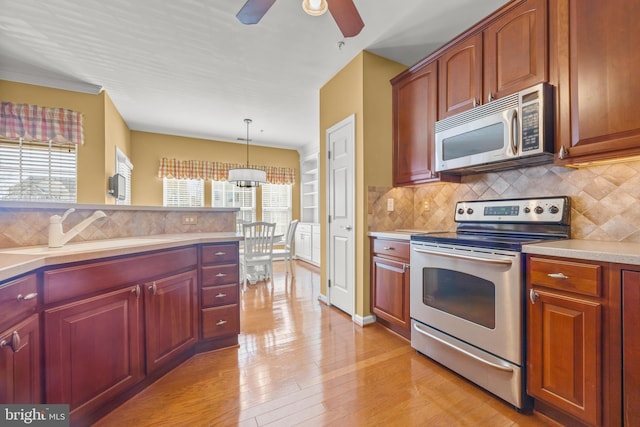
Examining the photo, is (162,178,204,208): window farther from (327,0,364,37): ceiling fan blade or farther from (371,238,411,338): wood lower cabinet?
(327,0,364,37): ceiling fan blade

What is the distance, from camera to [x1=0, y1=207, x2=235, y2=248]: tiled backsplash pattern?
1573 mm

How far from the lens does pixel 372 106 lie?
8.91 feet

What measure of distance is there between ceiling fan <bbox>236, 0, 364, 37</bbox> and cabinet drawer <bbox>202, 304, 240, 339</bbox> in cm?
208

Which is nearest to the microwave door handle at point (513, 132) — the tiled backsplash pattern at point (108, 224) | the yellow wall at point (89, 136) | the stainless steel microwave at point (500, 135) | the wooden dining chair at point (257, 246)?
the stainless steel microwave at point (500, 135)

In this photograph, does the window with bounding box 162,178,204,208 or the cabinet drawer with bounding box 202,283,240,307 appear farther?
the window with bounding box 162,178,204,208

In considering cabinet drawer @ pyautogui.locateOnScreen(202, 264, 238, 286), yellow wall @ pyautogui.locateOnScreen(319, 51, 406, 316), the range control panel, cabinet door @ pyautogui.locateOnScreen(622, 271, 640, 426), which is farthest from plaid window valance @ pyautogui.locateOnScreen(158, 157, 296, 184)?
cabinet door @ pyautogui.locateOnScreen(622, 271, 640, 426)

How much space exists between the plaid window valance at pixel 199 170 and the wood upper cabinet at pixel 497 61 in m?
4.42

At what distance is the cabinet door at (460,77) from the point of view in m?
2.02

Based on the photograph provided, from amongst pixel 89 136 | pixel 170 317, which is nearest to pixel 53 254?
pixel 170 317

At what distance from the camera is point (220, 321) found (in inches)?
84.7

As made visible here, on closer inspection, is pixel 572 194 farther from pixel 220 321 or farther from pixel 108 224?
pixel 108 224

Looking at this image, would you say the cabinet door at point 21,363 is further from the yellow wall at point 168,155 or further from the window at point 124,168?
the yellow wall at point 168,155

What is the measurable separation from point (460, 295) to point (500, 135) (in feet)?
3.69

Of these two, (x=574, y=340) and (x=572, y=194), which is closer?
(x=574, y=340)
